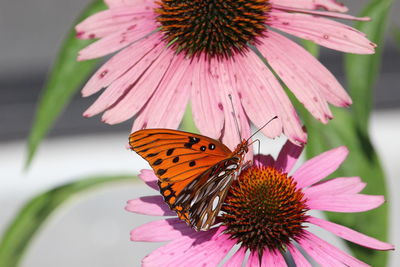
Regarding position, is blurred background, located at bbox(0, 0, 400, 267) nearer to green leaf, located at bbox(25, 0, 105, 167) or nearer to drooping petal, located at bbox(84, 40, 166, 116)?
green leaf, located at bbox(25, 0, 105, 167)

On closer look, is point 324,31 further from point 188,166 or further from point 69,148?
point 69,148

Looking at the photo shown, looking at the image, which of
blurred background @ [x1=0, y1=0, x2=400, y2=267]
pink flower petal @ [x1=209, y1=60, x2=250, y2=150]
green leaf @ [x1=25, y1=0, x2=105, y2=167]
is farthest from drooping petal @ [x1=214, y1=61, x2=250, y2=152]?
blurred background @ [x1=0, y1=0, x2=400, y2=267]

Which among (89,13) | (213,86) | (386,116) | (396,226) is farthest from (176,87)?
(386,116)

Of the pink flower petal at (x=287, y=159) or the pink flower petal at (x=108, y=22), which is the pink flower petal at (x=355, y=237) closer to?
the pink flower petal at (x=287, y=159)

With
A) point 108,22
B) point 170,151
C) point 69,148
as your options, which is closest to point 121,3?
point 108,22

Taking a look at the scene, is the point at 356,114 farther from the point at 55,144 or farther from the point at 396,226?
the point at 55,144

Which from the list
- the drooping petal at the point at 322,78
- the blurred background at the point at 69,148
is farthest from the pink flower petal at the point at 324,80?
the blurred background at the point at 69,148

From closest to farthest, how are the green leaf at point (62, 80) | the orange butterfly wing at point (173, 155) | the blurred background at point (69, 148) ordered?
the orange butterfly wing at point (173, 155), the green leaf at point (62, 80), the blurred background at point (69, 148)
